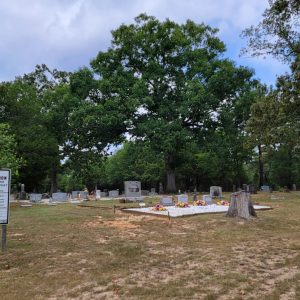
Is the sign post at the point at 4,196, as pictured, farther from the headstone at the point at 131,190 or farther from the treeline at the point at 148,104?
the treeline at the point at 148,104

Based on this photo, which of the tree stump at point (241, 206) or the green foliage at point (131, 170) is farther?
the green foliage at point (131, 170)

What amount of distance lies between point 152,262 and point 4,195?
3369 millimetres

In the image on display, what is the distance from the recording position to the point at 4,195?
26.8 feet

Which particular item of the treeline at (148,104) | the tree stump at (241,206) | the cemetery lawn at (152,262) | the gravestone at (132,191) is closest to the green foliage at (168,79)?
the treeline at (148,104)

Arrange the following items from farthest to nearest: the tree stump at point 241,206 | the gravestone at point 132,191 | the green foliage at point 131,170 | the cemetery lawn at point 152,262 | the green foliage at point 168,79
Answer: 1. the green foliage at point 131,170
2. the green foliage at point 168,79
3. the gravestone at point 132,191
4. the tree stump at point 241,206
5. the cemetery lawn at point 152,262

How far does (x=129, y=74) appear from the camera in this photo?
35.6 metres

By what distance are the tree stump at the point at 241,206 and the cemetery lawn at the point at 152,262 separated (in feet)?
4.91

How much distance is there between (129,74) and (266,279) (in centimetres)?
3103

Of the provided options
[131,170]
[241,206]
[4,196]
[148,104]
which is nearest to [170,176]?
[148,104]

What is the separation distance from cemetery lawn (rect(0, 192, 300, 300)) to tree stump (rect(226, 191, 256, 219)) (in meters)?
1.50

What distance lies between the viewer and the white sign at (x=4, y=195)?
812cm

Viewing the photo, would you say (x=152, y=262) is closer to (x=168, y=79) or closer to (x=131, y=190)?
(x=131, y=190)

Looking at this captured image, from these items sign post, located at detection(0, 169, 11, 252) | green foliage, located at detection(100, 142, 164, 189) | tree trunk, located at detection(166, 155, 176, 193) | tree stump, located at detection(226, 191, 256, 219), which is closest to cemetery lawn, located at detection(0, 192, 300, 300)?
sign post, located at detection(0, 169, 11, 252)

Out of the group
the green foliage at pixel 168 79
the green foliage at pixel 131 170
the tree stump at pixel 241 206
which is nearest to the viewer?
the tree stump at pixel 241 206
